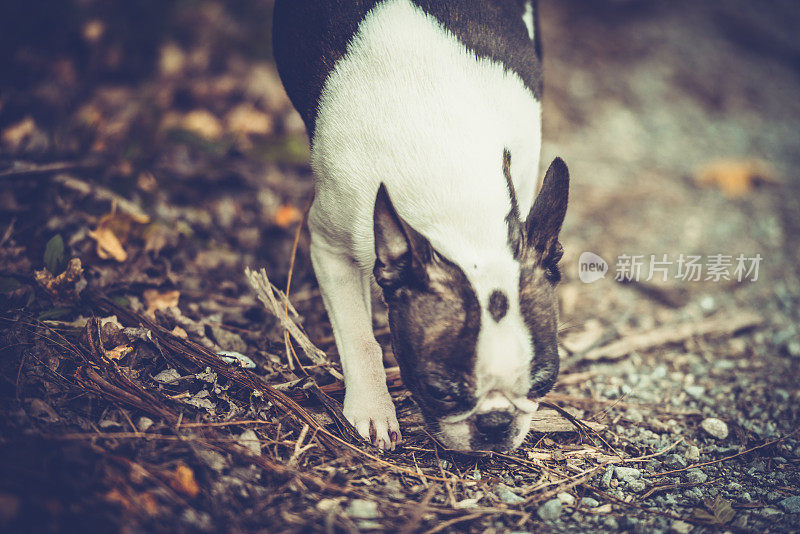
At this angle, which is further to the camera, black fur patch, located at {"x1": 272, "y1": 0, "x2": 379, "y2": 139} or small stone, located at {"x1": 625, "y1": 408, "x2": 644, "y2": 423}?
small stone, located at {"x1": 625, "y1": 408, "x2": 644, "y2": 423}

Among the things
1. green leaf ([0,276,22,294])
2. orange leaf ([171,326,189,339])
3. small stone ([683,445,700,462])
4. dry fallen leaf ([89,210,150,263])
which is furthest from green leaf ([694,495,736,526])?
green leaf ([0,276,22,294])

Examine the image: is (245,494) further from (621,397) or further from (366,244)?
(621,397)

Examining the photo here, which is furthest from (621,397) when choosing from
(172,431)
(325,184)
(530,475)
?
(172,431)

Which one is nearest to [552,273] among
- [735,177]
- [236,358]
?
[236,358]

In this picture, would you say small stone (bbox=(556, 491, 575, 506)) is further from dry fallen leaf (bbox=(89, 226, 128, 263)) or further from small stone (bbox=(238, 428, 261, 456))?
dry fallen leaf (bbox=(89, 226, 128, 263))

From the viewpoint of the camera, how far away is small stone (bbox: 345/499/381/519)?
7.38ft

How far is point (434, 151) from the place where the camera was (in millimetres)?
2627

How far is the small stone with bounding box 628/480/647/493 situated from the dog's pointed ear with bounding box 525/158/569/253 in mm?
1262

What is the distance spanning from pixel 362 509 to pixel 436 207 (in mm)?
1322

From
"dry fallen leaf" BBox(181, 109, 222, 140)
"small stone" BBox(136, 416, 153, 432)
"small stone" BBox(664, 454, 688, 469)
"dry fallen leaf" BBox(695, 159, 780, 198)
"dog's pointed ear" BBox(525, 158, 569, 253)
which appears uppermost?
"dry fallen leaf" BBox(695, 159, 780, 198)

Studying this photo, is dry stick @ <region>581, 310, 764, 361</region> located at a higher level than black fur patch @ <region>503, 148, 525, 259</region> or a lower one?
lower

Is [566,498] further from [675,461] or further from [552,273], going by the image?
[552,273]

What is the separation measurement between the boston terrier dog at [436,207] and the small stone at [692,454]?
101 cm

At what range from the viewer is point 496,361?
2.39 meters
